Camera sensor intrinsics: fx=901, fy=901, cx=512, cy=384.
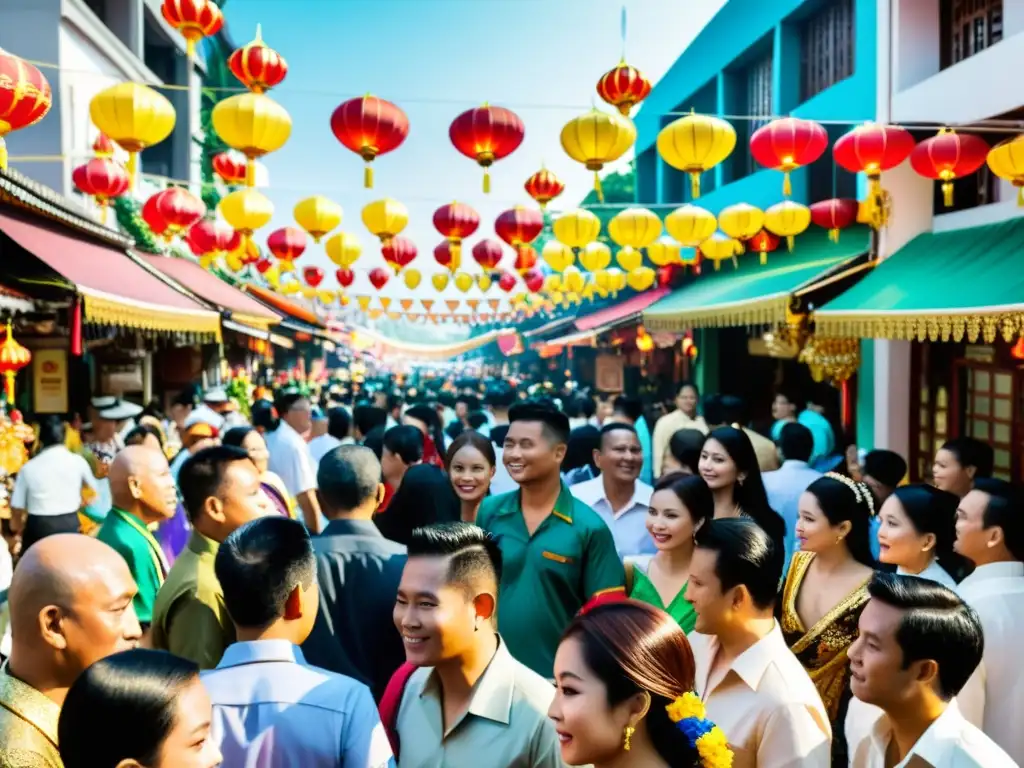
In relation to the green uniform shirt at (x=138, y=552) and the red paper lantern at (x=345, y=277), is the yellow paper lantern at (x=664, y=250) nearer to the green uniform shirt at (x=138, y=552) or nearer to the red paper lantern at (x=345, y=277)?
the red paper lantern at (x=345, y=277)

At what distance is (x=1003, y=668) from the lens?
3221mm

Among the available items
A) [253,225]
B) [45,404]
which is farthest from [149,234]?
[253,225]

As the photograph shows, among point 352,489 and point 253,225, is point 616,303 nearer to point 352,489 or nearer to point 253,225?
point 253,225

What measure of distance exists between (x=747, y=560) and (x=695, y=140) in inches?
193

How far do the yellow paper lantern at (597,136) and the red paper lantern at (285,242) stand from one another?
6.90m

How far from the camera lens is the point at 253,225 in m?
8.77

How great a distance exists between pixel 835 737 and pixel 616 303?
18712 millimetres

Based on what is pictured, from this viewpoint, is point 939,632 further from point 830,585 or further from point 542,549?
point 542,549

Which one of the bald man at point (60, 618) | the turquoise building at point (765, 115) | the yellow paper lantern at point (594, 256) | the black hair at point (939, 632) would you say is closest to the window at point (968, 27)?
the turquoise building at point (765, 115)

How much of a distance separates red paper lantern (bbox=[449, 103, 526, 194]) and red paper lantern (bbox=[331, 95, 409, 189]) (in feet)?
1.47

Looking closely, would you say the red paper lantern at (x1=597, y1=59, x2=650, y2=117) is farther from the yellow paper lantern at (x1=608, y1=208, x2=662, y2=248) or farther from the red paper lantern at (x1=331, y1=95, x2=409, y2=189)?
the yellow paper lantern at (x1=608, y1=208, x2=662, y2=248)

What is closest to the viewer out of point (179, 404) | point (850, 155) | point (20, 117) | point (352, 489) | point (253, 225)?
point (352, 489)

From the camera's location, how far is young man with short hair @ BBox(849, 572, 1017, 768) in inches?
91.2

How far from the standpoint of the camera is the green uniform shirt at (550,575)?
3768 millimetres
